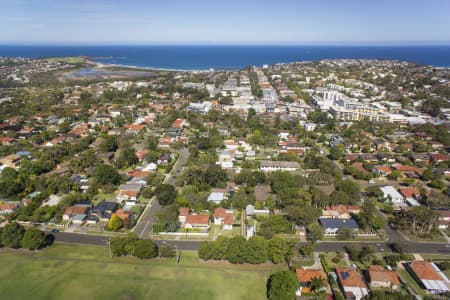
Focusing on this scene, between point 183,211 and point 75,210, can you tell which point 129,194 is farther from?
point 183,211

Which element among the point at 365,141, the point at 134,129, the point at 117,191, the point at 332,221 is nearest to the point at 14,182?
the point at 117,191

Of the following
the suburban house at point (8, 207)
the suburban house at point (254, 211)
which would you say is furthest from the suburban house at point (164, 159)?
the suburban house at point (8, 207)

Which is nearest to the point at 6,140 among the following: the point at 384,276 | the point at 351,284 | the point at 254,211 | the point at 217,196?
the point at 217,196

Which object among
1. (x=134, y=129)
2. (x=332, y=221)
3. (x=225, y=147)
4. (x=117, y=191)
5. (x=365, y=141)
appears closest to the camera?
(x=332, y=221)

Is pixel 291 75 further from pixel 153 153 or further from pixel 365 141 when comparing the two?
pixel 153 153

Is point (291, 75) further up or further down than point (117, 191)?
further up

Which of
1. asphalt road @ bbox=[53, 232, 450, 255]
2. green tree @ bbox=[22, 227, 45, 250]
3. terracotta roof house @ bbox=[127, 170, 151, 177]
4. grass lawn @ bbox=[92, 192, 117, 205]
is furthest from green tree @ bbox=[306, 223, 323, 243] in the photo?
green tree @ bbox=[22, 227, 45, 250]

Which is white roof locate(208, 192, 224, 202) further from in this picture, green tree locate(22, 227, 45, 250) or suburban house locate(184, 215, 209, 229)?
green tree locate(22, 227, 45, 250)
